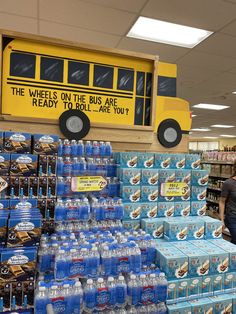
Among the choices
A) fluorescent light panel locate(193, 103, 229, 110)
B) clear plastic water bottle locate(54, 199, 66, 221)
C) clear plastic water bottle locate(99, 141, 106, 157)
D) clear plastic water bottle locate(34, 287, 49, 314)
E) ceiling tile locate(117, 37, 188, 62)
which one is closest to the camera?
clear plastic water bottle locate(34, 287, 49, 314)

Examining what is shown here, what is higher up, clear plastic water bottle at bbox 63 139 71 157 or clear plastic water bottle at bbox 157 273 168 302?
clear plastic water bottle at bbox 63 139 71 157

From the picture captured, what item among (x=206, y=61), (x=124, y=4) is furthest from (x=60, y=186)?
(x=206, y=61)

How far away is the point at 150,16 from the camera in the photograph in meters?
2.98

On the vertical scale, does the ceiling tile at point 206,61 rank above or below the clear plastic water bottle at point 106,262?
above

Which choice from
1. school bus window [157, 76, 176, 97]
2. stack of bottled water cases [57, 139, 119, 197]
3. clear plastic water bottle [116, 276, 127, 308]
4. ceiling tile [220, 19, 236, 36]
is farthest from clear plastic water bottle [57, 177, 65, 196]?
ceiling tile [220, 19, 236, 36]

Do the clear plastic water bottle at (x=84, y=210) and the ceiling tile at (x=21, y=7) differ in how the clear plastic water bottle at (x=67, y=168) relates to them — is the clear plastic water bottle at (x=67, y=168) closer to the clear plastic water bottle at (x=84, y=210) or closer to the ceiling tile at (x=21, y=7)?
the clear plastic water bottle at (x=84, y=210)

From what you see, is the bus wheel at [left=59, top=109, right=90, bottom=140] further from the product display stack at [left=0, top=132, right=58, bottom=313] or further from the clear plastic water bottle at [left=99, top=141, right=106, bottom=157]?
the product display stack at [left=0, top=132, right=58, bottom=313]

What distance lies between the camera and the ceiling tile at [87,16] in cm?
284

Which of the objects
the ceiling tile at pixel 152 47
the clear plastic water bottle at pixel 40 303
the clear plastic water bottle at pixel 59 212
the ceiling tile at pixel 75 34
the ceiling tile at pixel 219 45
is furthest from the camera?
the ceiling tile at pixel 152 47

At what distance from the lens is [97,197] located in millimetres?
2059

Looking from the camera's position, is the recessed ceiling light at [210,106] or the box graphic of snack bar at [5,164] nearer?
the box graphic of snack bar at [5,164]

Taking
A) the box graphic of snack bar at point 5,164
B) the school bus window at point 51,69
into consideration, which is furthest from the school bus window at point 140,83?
the box graphic of snack bar at point 5,164

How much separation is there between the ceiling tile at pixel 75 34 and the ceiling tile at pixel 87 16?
0.13 meters

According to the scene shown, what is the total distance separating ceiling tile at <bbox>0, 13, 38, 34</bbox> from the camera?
10.4 feet
